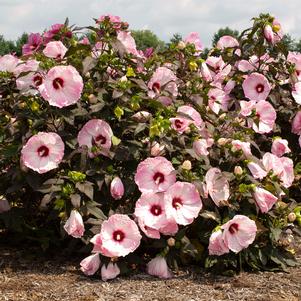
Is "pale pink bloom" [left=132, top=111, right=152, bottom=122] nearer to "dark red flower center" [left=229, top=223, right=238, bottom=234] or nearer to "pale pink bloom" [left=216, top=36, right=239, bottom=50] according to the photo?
"dark red flower center" [left=229, top=223, right=238, bottom=234]

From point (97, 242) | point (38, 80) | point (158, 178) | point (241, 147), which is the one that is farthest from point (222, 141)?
point (38, 80)

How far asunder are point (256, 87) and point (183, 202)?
4.10ft

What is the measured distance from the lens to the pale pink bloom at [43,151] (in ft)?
10.6

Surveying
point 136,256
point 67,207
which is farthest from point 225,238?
point 67,207

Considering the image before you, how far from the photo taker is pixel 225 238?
3.15m

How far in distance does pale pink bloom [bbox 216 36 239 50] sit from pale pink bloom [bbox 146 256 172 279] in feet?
6.83

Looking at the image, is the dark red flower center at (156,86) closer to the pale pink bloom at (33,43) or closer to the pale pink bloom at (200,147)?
the pale pink bloom at (200,147)

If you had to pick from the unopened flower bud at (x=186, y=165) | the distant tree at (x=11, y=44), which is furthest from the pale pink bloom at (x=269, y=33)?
the distant tree at (x=11, y=44)

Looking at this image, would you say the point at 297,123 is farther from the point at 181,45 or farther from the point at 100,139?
the point at 100,139

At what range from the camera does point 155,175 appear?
3232 millimetres

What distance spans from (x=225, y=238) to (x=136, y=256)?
503 mm

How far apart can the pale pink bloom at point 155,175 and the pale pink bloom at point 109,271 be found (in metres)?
0.40

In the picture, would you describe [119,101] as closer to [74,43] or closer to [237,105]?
[74,43]

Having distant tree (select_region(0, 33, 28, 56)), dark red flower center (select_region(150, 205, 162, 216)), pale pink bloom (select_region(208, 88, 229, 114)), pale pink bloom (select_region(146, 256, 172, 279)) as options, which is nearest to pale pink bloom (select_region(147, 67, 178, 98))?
pale pink bloom (select_region(208, 88, 229, 114))
